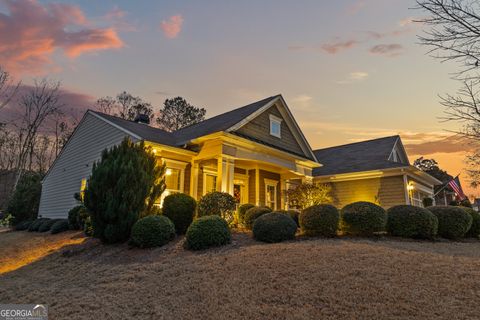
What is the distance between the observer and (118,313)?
473cm

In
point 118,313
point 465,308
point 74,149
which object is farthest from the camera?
point 74,149

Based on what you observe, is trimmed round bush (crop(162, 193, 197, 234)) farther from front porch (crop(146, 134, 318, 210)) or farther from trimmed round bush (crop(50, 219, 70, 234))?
trimmed round bush (crop(50, 219, 70, 234))

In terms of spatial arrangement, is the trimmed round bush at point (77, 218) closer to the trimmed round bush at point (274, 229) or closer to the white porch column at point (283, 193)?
the trimmed round bush at point (274, 229)

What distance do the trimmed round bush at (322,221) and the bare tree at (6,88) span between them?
19305 mm

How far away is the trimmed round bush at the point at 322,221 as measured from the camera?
8586 millimetres

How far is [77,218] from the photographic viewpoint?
1279 centimetres

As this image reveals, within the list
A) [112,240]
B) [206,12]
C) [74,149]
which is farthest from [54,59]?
[112,240]

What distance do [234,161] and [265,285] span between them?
8593 millimetres

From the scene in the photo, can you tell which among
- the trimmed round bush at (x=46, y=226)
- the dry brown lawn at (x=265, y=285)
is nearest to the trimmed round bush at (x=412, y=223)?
the dry brown lawn at (x=265, y=285)

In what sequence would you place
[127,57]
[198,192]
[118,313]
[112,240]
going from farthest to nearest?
[127,57] < [198,192] < [112,240] < [118,313]

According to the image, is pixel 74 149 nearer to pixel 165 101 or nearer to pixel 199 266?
pixel 199 266

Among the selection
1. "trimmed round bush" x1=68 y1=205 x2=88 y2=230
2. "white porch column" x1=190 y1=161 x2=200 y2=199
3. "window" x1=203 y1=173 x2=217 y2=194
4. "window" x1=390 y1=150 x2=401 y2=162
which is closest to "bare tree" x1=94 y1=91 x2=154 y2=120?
"trimmed round bush" x1=68 y1=205 x2=88 y2=230

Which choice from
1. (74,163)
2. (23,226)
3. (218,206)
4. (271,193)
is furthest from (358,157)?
(23,226)

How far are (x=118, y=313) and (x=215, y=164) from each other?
9.45 m
